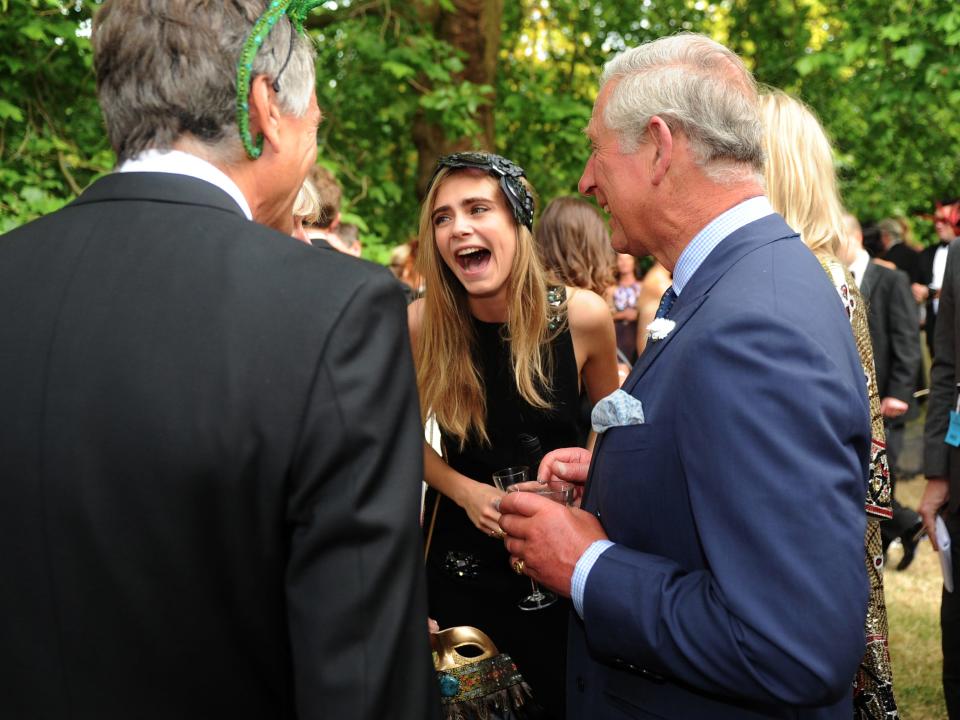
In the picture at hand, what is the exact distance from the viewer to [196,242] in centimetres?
127

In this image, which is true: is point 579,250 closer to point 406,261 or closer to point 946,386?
point 946,386

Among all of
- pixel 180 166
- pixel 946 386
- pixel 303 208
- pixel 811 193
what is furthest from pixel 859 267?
pixel 180 166

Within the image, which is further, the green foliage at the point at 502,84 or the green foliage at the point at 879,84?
the green foliage at the point at 879,84

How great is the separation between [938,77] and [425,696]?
7912mm

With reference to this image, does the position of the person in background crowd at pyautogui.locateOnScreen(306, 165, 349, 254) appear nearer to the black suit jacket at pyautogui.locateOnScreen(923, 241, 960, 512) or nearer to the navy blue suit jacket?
the black suit jacket at pyautogui.locateOnScreen(923, 241, 960, 512)

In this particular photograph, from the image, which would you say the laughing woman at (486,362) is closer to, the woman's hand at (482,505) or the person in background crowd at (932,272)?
the woman's hand at (482,505)

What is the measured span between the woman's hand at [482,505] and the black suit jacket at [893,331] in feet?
15.4

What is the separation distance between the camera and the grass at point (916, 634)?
4668mm

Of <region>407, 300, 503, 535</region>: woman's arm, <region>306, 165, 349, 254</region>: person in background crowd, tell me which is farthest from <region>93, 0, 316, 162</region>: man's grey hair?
<region>306, 165, 349, 254</region>: person in background crowd

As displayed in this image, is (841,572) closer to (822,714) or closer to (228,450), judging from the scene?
(822,714)

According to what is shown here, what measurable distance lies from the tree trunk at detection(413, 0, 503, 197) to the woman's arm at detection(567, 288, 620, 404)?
15.3 ft

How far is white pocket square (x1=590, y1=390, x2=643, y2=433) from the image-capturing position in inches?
67.9

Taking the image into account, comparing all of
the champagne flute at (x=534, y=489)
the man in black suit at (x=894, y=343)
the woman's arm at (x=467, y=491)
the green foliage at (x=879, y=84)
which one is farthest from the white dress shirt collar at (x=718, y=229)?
the green foliage at (x=879, y=84)

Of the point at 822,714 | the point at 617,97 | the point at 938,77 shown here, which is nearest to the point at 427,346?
the point at 617,97
